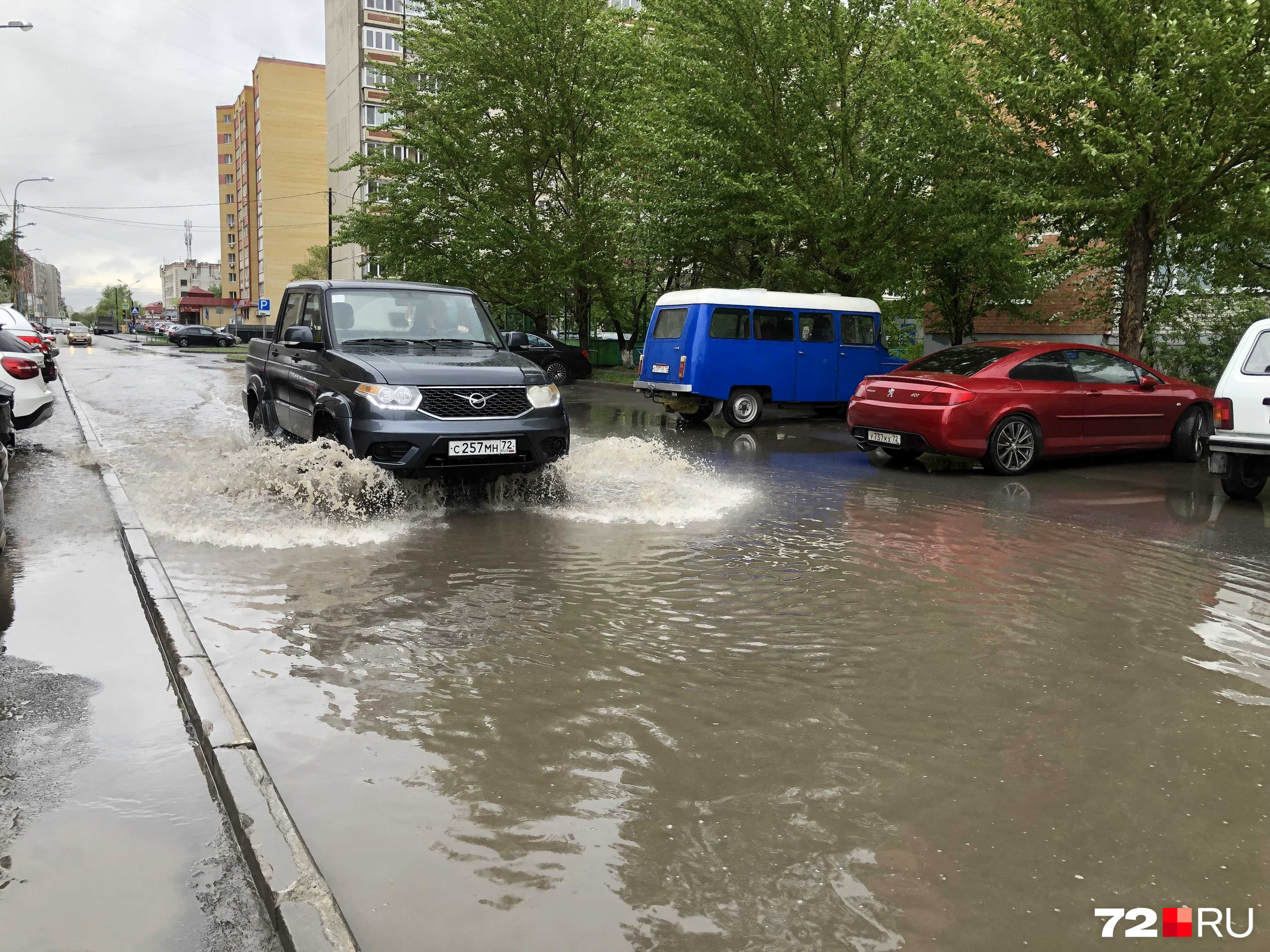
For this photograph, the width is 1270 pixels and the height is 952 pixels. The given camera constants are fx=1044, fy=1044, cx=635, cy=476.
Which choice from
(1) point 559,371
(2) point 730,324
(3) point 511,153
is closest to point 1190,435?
(2) point 730,324

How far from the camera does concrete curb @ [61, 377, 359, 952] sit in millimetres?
2660

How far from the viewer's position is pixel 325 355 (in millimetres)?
9000

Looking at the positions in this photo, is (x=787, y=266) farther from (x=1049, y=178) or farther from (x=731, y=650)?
(x=731, y=650)

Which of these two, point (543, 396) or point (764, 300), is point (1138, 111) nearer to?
point (764, 300)

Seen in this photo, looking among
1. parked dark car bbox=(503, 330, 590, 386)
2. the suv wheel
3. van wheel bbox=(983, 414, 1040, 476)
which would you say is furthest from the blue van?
the suv wheel

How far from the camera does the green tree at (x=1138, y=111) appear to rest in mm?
13398

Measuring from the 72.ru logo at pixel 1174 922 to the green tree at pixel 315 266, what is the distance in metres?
87.7

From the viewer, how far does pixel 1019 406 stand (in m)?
11.7

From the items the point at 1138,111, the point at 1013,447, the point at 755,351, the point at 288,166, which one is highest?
the point at 288,166

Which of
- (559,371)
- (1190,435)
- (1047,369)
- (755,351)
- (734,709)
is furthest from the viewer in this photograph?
(559,371)

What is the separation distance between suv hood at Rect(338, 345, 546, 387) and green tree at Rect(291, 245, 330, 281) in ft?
264

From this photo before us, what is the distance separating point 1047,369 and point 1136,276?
5232 mm

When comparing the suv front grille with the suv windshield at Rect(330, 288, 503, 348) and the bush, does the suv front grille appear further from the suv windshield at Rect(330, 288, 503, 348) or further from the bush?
the bush

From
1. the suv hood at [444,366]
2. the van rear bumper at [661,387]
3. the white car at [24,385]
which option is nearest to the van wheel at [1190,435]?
the van rear bumper at [661,387]
